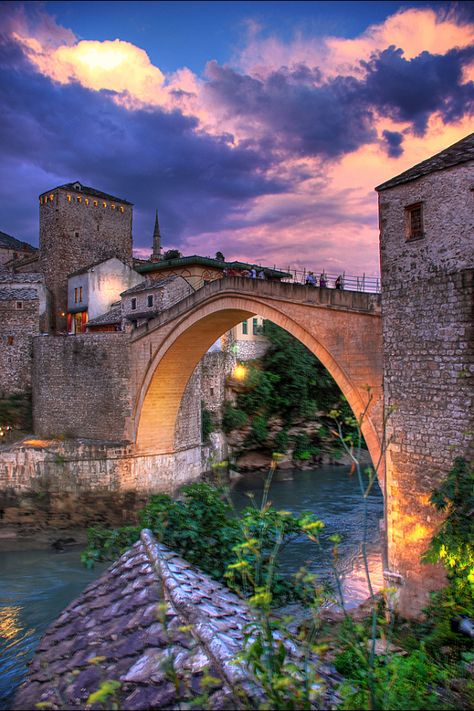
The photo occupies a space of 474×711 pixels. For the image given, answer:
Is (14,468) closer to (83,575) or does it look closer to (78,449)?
(78,449)

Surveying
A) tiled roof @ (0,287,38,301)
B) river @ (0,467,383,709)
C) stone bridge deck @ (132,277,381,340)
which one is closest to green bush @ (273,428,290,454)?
river @ (0,467,383,709)

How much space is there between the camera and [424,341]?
22.4 ft

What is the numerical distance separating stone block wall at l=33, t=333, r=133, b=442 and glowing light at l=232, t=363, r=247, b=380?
Result: 22.9ft

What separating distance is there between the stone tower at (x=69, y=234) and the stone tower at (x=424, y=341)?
67.5 feet

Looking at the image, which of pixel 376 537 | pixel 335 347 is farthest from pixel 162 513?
pixel 376 537

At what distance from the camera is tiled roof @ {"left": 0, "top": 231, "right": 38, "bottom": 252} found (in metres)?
30.4

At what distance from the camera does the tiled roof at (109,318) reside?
2038 centimetres

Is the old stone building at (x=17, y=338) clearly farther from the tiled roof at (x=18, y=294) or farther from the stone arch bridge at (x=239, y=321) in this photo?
the stone arch bridge at (x=239, y=321)

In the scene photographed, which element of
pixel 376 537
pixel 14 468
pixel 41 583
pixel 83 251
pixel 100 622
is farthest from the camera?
pixel 83 251

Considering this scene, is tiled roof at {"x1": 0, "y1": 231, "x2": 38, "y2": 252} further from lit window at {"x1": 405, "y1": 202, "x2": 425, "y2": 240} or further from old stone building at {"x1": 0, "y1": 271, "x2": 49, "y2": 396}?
lit window at {"x1": 405, "y1": 202, "x2": 425, "y2": 240}

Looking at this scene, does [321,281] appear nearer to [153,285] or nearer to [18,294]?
[153,285]

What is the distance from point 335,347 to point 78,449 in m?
9.14

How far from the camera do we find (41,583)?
1153 cm

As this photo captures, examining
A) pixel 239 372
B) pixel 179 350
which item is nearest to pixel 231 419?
pixel 239 372
